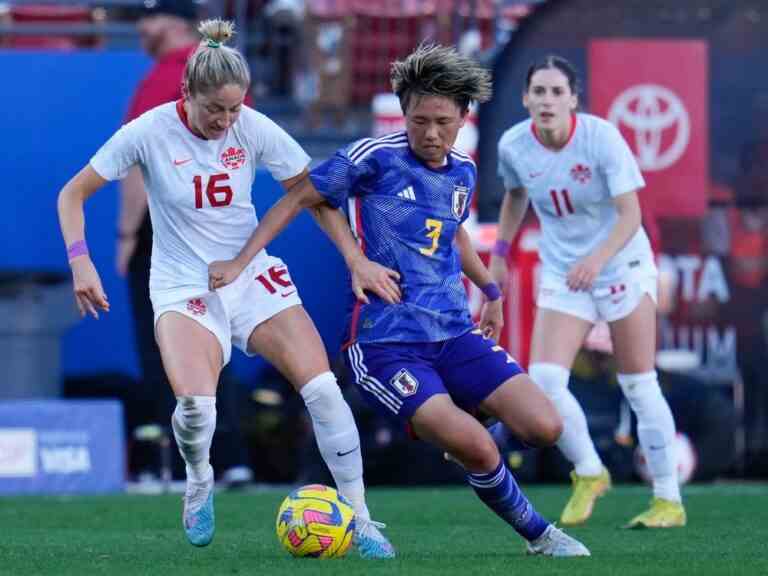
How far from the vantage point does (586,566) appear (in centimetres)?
595

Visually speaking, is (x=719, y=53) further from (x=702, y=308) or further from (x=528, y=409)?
(x=528, y=409)

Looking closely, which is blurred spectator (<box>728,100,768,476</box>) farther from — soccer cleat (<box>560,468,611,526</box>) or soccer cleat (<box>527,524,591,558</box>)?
soccer cleat (<box>527,524,591,558</box>)

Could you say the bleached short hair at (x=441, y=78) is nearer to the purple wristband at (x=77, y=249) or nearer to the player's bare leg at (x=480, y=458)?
the player's bare leg at (x=480, y=458)

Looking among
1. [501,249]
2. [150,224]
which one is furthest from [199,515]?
[150,224]

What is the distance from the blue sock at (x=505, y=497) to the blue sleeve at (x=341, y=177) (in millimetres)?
1095

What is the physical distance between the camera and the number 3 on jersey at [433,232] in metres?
6.45

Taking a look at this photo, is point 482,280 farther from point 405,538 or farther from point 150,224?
point 150,224

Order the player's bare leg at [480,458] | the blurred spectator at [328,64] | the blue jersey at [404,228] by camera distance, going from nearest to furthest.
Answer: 1. the player's bare leg at [480,458]
2. the blue jersey at [404,228]
3. the blurred spectator at [328,64]

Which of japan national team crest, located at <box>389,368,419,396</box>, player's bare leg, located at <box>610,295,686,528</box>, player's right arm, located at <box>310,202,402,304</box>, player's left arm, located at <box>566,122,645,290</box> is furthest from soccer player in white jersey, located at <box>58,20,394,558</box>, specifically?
player's bare leg, located at <box>610,295,686,528</box>

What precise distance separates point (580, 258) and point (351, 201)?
7.00 feet

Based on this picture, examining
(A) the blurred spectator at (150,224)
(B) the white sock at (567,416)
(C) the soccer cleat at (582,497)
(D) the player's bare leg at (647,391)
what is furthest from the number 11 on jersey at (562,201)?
(A) the blurred spectator at (150,224)

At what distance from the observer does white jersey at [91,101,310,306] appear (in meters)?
6.66

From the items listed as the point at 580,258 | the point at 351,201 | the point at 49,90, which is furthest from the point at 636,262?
the point at 49,90

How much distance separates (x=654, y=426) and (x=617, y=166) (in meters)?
1.19
